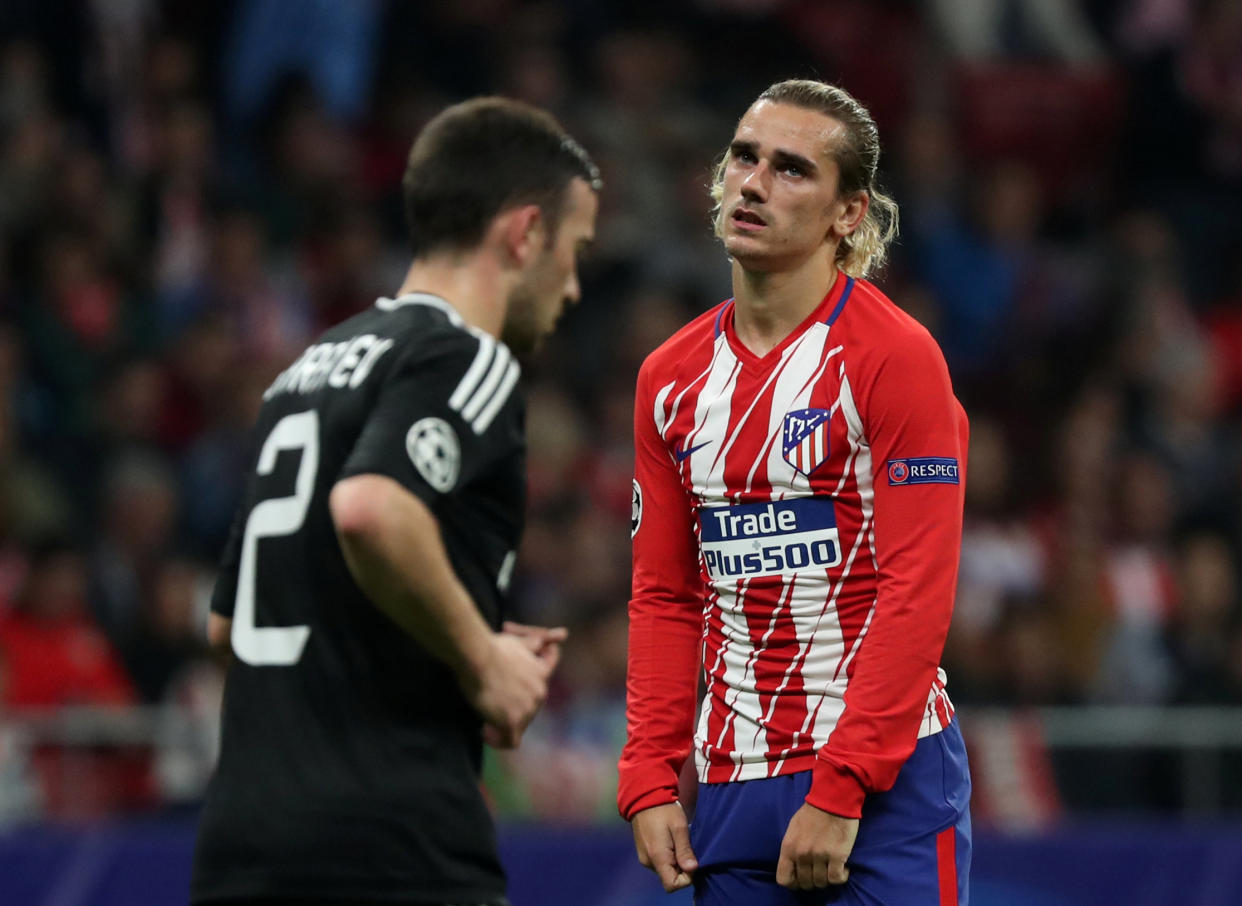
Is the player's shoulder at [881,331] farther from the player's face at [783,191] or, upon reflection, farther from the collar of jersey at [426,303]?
the collar of jersey at [426,303]

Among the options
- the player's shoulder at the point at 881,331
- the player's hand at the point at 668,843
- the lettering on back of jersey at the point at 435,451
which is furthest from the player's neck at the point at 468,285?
the player's hand at the point at 668,843

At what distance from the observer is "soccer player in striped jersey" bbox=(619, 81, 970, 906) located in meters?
3.29

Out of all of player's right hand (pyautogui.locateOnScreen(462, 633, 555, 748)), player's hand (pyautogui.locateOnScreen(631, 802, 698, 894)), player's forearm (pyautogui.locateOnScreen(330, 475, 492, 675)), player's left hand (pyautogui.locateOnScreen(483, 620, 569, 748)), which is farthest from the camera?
player's hand (pyautogui.locateOnScreen(631, 802, 698, 894))

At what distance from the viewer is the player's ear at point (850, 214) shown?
356 centimetres

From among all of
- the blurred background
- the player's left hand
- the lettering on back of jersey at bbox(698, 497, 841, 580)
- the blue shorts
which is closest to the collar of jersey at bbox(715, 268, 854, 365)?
the lettering on back of jersey at bbox(698, 497, 841, 580)

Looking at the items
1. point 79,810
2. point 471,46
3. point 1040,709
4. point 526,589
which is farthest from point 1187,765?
point 471,46

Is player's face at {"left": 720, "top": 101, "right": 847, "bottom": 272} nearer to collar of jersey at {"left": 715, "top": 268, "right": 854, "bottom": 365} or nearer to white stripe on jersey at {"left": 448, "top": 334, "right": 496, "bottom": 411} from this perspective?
collar of jersey at {"left": 715, "top": 268, "right": 854, "bottom": 365}

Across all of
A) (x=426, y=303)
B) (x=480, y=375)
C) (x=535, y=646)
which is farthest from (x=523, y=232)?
(x=535, y=646)

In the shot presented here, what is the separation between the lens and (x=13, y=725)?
6.86 metres

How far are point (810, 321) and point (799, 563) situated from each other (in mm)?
449

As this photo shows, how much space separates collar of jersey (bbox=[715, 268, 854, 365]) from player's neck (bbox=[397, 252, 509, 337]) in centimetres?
50

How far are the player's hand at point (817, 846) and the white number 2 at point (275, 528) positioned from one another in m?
0.90

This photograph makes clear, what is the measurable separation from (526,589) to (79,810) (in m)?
2.26

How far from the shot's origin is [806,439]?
3.41 m
